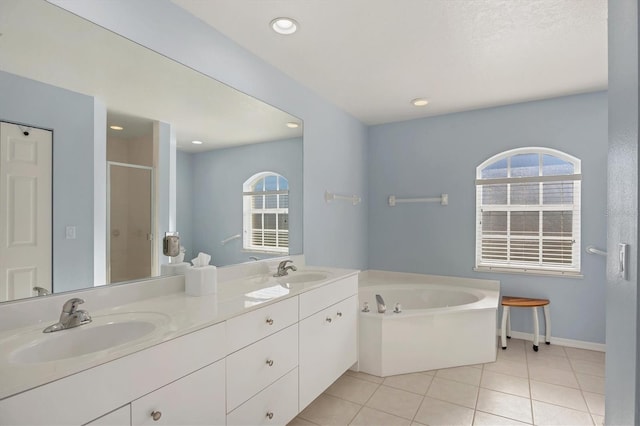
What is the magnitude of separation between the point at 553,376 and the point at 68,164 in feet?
11.3

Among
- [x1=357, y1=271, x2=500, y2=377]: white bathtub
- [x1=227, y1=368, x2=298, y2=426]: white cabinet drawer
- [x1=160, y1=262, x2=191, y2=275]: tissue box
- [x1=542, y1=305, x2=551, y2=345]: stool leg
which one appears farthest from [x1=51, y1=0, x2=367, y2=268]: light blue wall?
[x1=542, y1=305, x2=551, y2=345]: stool leg

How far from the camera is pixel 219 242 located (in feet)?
6.95

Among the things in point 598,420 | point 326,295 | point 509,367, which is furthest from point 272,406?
point 509,367

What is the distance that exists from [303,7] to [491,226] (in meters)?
2.86

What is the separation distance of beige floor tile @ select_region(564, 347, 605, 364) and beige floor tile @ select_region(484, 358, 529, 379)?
0.57 metres

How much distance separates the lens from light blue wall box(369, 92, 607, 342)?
307cm

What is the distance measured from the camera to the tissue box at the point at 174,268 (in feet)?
5.82

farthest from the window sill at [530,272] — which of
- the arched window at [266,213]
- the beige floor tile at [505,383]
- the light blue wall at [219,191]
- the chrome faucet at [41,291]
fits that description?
the chrome faucet at [41,291]

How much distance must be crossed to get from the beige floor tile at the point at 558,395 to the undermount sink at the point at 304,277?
1.68 meters

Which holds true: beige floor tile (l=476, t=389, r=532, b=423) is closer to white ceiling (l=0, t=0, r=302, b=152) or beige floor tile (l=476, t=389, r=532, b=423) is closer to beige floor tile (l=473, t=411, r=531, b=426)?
beige floor tile (l=473, t=411, r=531, b=426)

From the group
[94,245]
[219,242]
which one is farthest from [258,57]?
[94,245]

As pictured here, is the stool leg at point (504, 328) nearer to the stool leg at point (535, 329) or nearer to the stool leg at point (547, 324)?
the stool leg at point (535, 329)

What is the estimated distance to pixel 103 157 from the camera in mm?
1502

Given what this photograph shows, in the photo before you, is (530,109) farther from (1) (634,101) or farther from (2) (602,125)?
(1) (634,101)
